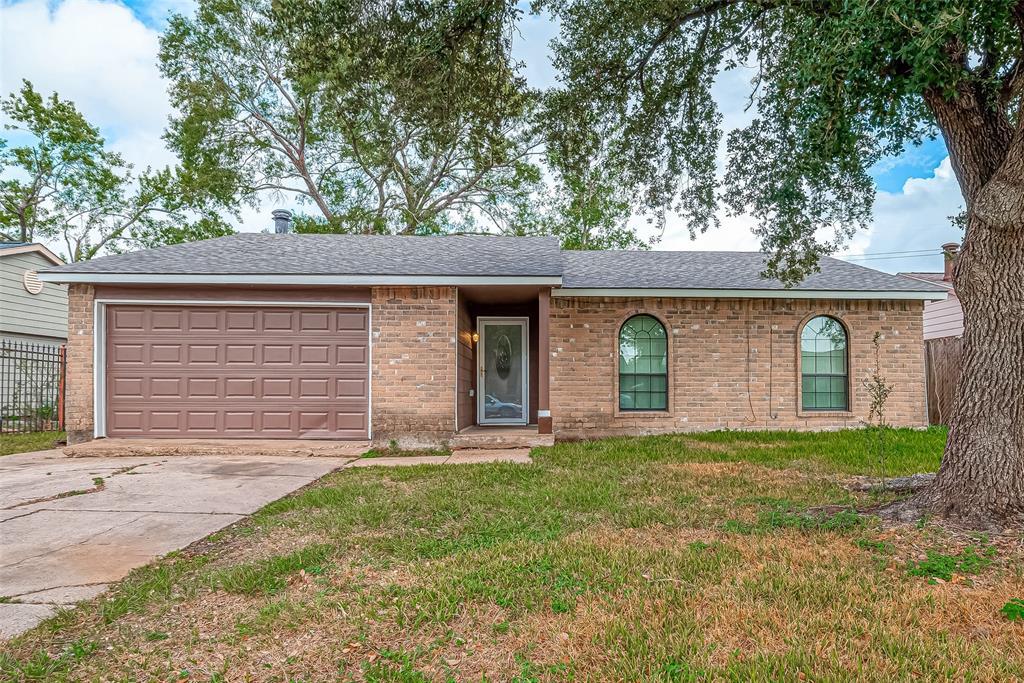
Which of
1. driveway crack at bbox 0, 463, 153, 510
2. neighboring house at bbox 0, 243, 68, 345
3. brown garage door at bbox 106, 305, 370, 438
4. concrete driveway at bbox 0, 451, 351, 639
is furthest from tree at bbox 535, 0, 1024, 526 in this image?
neighboring house at bbox 0, 243, 68, 345

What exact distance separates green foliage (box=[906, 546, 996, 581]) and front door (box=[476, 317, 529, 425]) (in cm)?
802

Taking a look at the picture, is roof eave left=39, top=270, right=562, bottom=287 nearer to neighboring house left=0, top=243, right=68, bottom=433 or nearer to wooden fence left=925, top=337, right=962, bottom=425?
neighboring house left=0, top=243, right=68, bottom=433

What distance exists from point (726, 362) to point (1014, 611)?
7344mm

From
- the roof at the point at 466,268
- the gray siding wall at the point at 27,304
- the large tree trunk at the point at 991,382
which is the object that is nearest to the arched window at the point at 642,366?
the roof at the point at 466,268

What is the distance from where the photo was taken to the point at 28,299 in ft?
44.2

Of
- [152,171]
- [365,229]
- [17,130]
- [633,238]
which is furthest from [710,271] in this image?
[17,130]

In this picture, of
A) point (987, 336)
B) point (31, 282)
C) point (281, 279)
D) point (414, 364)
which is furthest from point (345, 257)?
point (31, 282)

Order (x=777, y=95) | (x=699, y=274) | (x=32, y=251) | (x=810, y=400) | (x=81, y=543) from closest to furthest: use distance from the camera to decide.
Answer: (x=81, y=543)
(x=777, y=95)
(x=810, y=400)
(x=699, y=274)
(x=32, y=251)

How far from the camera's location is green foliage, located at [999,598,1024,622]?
106 inches

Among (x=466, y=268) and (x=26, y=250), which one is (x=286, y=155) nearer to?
(x=26, y=250)

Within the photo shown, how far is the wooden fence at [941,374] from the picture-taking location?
414 inches

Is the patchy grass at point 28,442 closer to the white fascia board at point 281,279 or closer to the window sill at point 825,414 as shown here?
the white fascia board at point 281,279

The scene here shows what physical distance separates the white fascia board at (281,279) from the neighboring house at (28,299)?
6357 mm

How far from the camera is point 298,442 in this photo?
8445 mm
